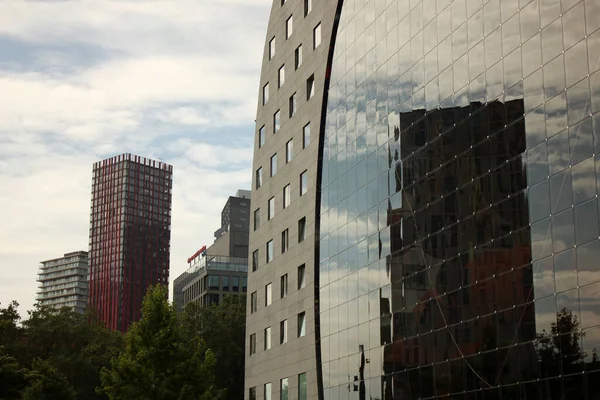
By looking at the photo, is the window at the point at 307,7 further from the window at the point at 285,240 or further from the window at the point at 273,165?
the window at the point at 285,240

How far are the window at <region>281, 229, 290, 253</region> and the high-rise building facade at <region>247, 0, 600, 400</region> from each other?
17.9 feet

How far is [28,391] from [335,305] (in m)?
30.4

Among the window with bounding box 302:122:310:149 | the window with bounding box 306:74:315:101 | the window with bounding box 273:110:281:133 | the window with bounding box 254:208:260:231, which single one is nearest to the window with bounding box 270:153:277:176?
the window with bounding box 273:110:281:133

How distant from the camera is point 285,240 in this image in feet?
213

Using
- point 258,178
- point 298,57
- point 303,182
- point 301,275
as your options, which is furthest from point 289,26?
point 301,275

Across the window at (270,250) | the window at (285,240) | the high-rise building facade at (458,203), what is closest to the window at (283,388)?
the high-rise building facade at (458,203)

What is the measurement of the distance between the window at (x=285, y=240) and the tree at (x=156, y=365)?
875cm

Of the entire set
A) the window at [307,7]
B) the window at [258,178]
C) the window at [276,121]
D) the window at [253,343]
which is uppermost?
the window at [307,7]

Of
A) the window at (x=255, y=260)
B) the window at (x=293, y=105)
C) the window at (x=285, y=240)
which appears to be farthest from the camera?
the window at (x=255, y=260)

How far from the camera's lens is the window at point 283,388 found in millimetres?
61875

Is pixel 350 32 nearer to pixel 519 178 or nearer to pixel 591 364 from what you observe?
pixel 519 178

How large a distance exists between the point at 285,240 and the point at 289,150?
20.7ft

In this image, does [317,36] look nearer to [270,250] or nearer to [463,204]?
[270,250]

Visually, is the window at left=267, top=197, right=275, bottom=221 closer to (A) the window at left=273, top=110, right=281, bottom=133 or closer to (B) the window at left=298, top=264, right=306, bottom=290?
(A) the window at left=273, top=110, right=281, bottom=133
